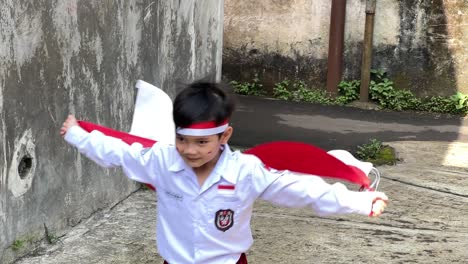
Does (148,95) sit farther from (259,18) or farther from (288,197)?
(259,18)

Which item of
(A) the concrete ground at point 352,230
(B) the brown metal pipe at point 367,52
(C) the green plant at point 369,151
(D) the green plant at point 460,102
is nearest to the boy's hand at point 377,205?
(A) the concrete ground at point 352,230

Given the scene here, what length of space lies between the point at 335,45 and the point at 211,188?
7797 mm

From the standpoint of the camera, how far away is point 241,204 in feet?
9.28

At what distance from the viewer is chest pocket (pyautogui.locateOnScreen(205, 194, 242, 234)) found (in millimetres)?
2787

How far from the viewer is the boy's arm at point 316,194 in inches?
108

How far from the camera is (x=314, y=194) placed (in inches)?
108

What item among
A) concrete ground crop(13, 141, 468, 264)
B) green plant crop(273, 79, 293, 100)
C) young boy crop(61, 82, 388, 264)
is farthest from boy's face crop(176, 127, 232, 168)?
green plant crop(273, 79, 293, 100)

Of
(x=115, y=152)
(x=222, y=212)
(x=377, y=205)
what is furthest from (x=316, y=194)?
(x=115, y=152)

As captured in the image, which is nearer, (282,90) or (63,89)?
(63,89)

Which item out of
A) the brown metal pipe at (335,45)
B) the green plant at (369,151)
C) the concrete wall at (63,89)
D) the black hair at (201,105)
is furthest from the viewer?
the brown metal pipe at (335,45)

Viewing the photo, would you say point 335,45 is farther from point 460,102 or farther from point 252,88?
point 460,102

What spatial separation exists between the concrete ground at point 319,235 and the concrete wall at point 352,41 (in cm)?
430

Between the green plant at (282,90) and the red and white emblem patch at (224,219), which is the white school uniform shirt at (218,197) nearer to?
the red and white emblem patch at (224,219)

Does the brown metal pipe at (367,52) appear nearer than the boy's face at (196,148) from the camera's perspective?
No
